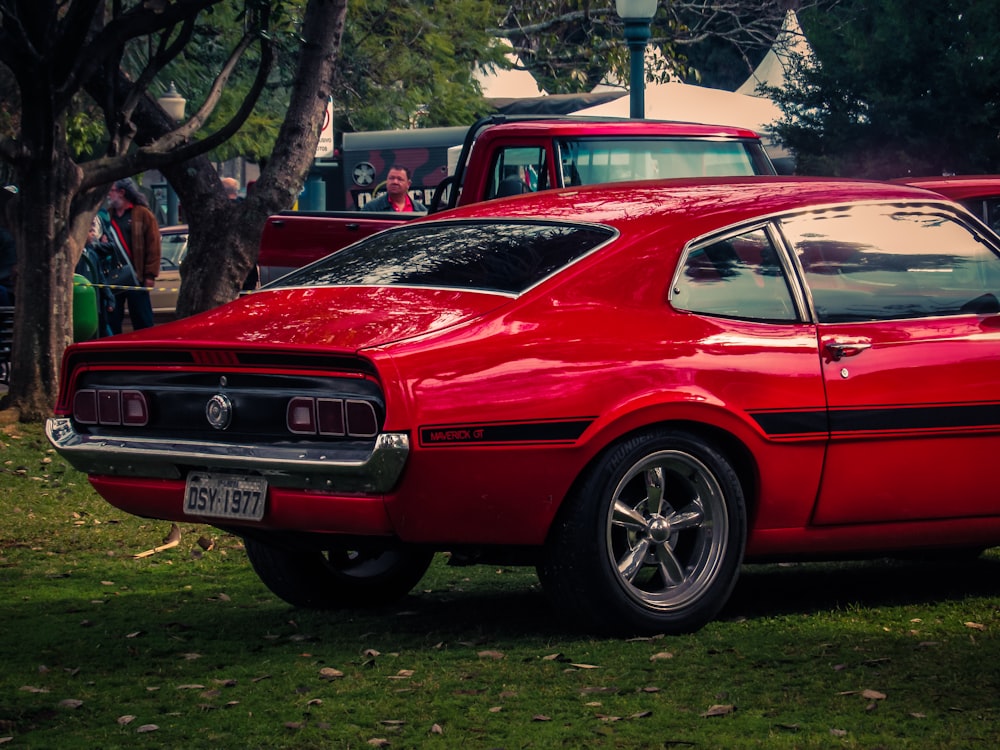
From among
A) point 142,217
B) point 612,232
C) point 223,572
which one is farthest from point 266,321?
point 142,217

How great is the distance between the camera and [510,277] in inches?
254

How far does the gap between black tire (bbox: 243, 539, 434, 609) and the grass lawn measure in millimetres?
101

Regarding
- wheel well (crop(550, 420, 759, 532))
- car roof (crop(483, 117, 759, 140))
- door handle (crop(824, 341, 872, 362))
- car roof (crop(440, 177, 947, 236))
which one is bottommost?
wheel well (crop(550, 420, 759, 532))

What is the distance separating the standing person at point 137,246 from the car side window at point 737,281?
1395cm

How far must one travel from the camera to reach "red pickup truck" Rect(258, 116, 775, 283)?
40.1ft

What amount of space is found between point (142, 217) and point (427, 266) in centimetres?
1379

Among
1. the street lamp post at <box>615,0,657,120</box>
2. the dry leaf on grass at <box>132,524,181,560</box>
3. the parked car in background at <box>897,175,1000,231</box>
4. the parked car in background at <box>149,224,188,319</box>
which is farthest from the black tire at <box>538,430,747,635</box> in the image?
the parked car in background at <box>149,224,188,319</box>

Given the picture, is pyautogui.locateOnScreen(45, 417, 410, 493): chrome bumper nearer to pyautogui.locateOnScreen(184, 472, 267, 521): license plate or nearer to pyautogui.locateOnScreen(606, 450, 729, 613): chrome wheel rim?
pyautogui.locateOnScreen(184, 472, 267, 521): license plate

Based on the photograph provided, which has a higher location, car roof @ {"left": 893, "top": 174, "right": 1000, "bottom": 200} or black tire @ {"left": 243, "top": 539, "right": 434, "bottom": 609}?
car roof @ {"left": 893, "top": 174, "right": 1000, "bottom": 200}

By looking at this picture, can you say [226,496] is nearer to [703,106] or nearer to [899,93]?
[703,106]

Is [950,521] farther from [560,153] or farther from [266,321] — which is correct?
[560,153]

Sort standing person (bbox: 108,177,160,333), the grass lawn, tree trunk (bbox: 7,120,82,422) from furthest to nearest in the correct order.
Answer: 1. standing person (bbox: 108,177,160,333)
2. tree trunk (bbox: 7,120,82,422)
3. the grass lawn

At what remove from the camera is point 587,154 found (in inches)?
485

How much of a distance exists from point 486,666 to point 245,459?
98cm
